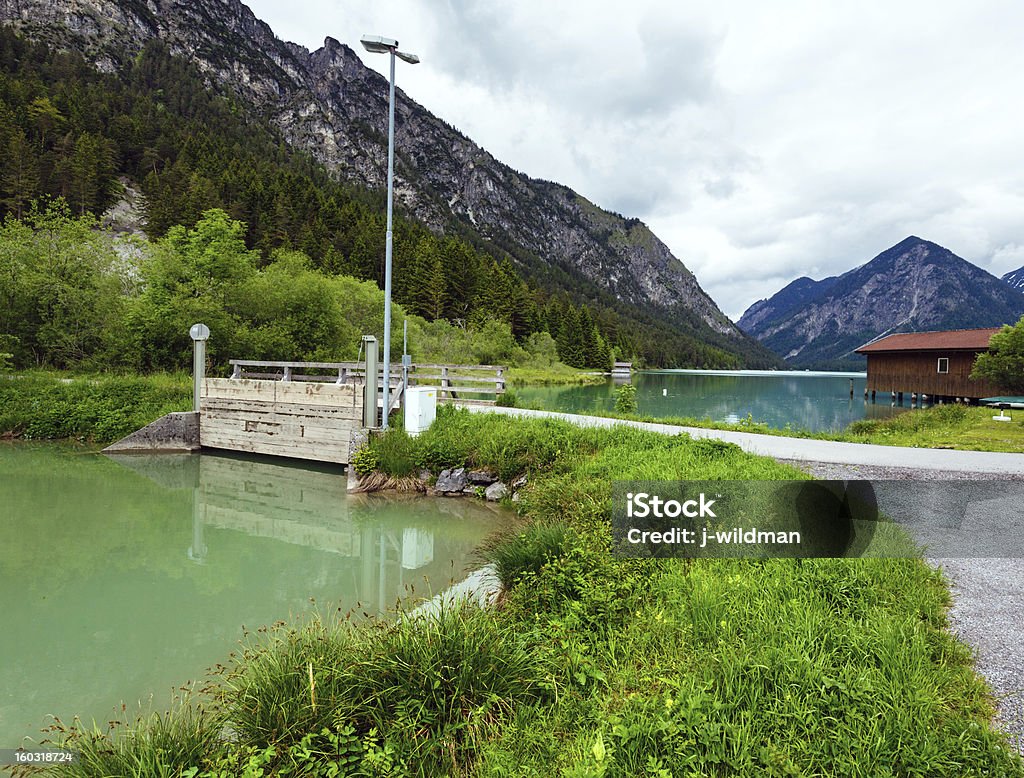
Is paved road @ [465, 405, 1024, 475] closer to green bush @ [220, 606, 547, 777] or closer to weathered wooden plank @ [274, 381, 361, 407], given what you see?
green bush @ [220, 606, 547, 777]

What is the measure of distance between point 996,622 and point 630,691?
10.3ft

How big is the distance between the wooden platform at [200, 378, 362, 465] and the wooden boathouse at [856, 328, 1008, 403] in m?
38.3

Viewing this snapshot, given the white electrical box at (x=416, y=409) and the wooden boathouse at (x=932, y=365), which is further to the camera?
the wooden boathouse at (x=932, y=365)

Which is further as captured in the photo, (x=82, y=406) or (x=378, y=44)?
(x=82, y=406)

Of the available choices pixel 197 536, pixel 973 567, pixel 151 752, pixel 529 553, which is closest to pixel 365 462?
pixel 197 536

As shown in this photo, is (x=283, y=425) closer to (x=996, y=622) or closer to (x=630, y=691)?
(x=630, y=691)

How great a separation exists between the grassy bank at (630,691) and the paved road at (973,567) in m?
0.15

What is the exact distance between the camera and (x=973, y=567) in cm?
529

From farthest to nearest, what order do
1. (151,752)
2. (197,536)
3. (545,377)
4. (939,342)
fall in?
(545,377) → (939,342) → (197,536) → (151,752)

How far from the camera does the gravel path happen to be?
119 inches

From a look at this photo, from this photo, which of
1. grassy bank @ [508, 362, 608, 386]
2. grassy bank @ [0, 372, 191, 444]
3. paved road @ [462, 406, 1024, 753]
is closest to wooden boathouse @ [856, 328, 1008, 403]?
paved road @ [462, 406, 1024, 753]

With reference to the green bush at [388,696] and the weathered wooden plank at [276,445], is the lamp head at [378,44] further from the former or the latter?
the green bush at [388,696]

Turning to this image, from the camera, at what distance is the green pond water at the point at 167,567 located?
5.08 metres

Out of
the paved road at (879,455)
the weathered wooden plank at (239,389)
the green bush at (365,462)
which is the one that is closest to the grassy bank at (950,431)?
the paved road at (879,455)
